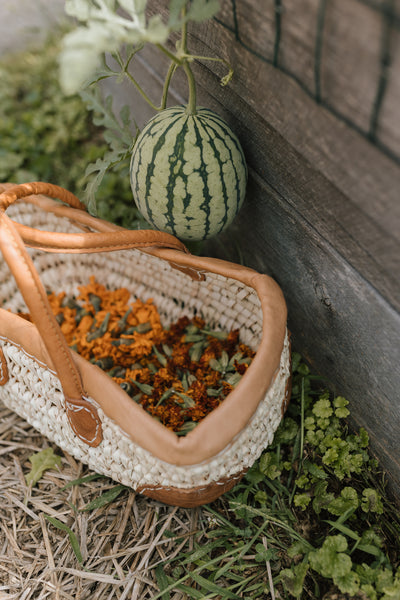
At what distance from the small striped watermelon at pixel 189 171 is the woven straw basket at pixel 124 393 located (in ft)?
0.39

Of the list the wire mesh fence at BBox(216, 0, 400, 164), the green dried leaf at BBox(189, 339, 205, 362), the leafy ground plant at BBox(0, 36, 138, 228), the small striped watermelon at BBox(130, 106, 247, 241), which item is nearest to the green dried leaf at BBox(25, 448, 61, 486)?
the green dried leaf at BBox(189, 339, 205, 362)

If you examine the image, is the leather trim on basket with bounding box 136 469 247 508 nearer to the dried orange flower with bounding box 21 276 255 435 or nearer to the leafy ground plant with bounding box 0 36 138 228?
the dried orange flower with bounding box 21 276 255 435

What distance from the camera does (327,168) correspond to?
1294mm

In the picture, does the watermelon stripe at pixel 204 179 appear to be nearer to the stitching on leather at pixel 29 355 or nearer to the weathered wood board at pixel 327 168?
the weathered wood board at pixel 327 168

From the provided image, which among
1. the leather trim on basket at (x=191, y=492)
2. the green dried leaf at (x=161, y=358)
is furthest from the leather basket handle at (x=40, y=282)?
the green dried leaf at (x=161, y=358)

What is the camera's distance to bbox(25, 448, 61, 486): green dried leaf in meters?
1.84

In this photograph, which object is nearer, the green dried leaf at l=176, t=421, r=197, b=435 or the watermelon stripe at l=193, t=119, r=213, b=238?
the watermelon stripe at l=193, t=119, r=213, b=238

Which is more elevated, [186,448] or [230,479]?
[186,448]

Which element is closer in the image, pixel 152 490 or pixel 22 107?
pixel 152 490

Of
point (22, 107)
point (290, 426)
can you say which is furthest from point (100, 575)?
point (22, 107)

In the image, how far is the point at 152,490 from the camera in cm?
151

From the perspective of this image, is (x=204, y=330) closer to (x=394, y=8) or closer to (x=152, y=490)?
(x=152, y=490)

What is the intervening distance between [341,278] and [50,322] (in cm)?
88

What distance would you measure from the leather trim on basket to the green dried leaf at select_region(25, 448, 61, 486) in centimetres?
48
